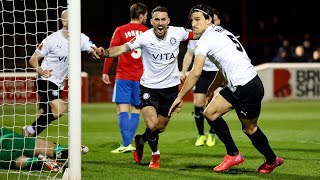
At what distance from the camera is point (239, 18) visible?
26.7 meters

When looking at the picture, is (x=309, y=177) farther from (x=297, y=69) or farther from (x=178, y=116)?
(x=297, y=69)

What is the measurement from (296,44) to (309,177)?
17716 millimetres

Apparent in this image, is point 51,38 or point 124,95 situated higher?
point 51,38

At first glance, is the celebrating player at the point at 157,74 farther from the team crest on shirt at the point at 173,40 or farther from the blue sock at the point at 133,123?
the blue sock at the point at 133,123

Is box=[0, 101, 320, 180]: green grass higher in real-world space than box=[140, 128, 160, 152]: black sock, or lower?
lower

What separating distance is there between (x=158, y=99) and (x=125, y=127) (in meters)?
1.68

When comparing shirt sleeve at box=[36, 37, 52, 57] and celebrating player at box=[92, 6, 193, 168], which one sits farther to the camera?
shirt sleeve at box=[36, 37, 52, 57]

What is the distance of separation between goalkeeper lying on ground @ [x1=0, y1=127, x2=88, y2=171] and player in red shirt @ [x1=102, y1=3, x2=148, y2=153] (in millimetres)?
2348

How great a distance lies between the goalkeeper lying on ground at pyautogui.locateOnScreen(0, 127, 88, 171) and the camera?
27.3 ft

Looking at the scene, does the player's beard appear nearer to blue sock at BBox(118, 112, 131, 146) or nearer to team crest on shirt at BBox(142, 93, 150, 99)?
team crest on shirt at BBox(142, 93, 150, 99)

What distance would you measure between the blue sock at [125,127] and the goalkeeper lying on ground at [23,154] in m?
2.40

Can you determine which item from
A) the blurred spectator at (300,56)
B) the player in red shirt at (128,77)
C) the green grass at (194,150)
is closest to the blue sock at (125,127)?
the player in red shirt at (128,77)

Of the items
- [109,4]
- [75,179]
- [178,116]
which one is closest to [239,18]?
[109,4]

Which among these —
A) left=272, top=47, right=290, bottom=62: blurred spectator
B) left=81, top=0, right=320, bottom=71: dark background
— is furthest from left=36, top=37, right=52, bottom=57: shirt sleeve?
left=272, top=47, right=290, bottom=62: blurred spectator
